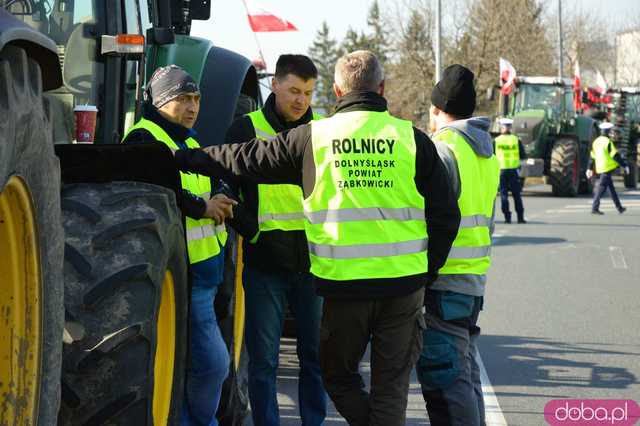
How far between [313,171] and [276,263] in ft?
3.11

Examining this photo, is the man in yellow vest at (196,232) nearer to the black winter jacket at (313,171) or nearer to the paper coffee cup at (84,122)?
the black winter jacket at (313,171)

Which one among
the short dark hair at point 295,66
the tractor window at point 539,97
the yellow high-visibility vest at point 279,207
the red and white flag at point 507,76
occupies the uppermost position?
the red and white flag at point 507,76

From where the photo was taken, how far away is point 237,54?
297 inches

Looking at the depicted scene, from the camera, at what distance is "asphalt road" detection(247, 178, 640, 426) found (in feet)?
24.1

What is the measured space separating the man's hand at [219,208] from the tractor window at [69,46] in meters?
0.69

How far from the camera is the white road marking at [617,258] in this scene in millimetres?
14133

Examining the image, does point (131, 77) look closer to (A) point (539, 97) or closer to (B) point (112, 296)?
(B) point (112, 296)

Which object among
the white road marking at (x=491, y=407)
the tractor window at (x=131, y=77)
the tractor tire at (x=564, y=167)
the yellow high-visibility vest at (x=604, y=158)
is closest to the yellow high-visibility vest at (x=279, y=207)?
the tractor window at (x=131, y=77)

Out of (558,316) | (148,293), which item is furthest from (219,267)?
(558,316)

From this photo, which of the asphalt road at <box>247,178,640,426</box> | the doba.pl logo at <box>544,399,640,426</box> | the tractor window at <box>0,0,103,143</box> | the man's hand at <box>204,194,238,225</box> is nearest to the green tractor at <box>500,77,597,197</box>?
the asphalt road at <box>247,178,640,426</box>

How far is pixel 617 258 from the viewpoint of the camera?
14.9 metres

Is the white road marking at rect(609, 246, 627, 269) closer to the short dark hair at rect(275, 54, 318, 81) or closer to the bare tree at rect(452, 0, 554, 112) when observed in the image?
the short dark hair at rect(275, 54, 318, 81)

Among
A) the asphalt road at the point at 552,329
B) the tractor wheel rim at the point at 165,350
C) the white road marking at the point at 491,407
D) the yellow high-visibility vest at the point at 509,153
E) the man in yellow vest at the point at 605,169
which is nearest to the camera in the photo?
the tractor wheel rim at the point at 165,350

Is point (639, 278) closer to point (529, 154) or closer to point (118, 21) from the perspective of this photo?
point (118, 21)
